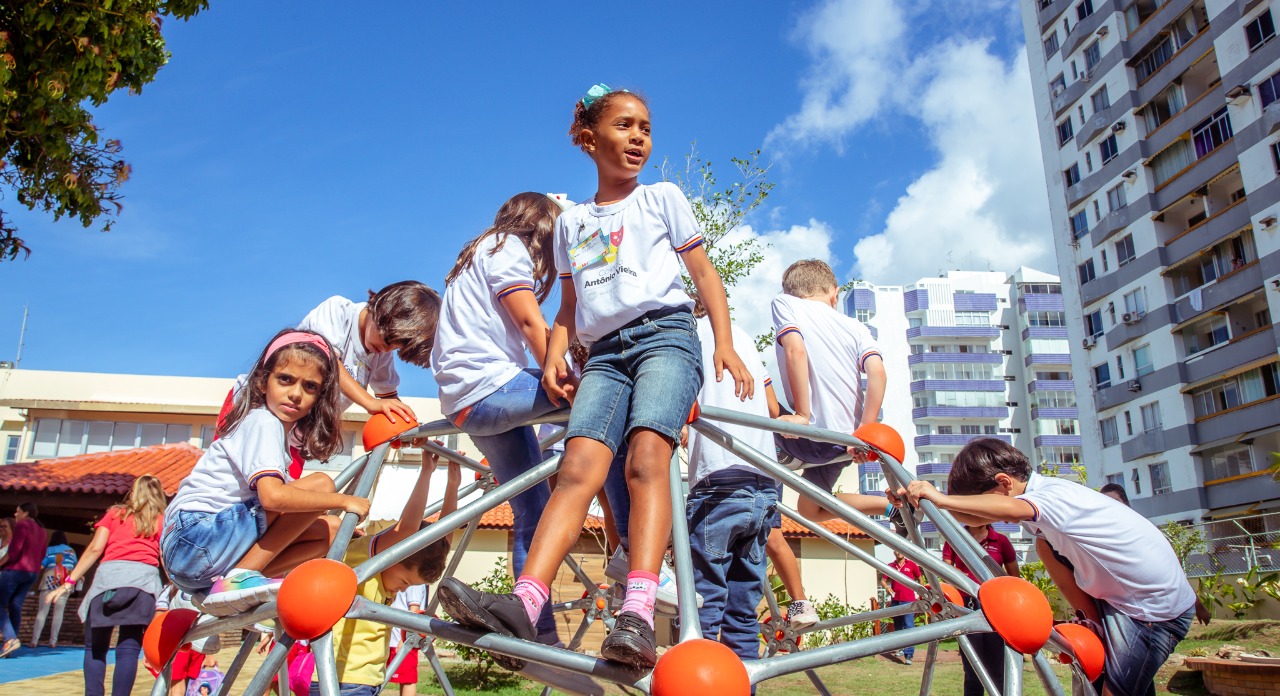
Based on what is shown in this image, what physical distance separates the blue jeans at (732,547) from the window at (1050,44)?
131ft

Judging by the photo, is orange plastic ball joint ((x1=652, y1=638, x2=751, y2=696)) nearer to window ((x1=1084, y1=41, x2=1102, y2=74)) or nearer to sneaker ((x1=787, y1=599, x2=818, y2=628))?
sneaker ((x1=787, y1=599, x2=818, y2=628))

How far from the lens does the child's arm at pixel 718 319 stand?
264 centimetres

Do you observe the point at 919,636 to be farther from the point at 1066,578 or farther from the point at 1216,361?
the point at 1216,361

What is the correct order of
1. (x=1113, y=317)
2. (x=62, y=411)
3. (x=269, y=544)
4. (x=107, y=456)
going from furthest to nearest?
(x=1113, y=317) → (x=62, y=411) → (x=107, y=456) → (x=269, y=544)

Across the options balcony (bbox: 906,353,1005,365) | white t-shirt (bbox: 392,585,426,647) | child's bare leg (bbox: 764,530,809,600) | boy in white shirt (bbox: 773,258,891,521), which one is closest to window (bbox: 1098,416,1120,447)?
balcony (bbox: 906,353,1005,365)

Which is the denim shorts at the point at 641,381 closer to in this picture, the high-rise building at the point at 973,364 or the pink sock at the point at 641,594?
the pink sock at the point at 641,594

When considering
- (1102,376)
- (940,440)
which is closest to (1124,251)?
(1102,376)

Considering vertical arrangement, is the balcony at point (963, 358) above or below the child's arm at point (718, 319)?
above

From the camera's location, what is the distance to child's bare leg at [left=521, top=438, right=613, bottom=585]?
7.65ft

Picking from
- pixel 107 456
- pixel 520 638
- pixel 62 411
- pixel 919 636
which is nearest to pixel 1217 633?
pixel 919 636

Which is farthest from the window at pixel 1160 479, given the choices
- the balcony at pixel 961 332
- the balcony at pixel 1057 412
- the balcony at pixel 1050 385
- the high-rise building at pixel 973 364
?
the balcony at pixel 961 332

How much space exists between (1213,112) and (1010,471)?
101ft

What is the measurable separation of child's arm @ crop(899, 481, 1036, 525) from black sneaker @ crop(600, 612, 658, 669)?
4.42 feet

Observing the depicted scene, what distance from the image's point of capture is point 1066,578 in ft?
12.7
